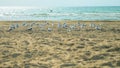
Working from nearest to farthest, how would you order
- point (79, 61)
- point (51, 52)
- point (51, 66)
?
1. point (51, 66)
2. point (79, 61)
3. point (51, 52)

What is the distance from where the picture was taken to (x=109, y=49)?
852cm

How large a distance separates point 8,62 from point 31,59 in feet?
2.40

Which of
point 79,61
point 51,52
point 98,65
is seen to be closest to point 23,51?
point 51,52

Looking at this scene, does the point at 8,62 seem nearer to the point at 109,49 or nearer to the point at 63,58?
the point at 63,58

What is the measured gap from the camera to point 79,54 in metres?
7.89

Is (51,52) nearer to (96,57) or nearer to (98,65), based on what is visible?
(96,57)

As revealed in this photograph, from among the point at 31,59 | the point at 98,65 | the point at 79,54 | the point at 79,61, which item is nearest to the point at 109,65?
the point at 98,65

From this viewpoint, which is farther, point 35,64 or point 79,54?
point 79,54

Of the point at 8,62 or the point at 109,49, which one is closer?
the point at 8,62

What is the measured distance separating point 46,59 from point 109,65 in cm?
198

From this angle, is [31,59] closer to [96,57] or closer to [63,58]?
[63,58]

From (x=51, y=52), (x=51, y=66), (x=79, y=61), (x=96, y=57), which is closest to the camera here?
(x=51, y=66)

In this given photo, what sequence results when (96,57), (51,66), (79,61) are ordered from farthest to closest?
(96,57)
(79,61)
(51,66)

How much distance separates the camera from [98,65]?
660cm
